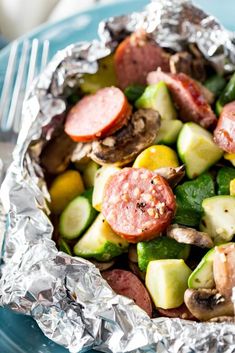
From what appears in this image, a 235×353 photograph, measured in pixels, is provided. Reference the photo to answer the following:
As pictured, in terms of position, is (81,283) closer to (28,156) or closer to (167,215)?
(167,215)

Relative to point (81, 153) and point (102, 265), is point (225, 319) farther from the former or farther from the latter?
point (81, 153)

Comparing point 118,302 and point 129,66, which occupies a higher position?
point 129,66

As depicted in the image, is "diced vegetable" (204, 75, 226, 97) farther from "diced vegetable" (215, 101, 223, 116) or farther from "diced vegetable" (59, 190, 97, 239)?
"diced vegetable" (59, 190, 97, 239)

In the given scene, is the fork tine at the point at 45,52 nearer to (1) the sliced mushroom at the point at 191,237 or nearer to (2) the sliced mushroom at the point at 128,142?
(2) the sliced mushroom at the point at 128,142

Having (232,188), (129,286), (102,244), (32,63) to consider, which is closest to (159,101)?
(232,188)

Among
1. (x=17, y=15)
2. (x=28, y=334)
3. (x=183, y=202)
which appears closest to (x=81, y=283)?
(x=28, y=334)

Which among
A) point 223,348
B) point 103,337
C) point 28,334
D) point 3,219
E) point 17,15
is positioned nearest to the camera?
point 223,348

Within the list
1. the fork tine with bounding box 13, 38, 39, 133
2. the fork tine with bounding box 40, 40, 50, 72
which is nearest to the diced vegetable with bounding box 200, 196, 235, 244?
the fork tine with bounding box 13, 38, 39, 133
